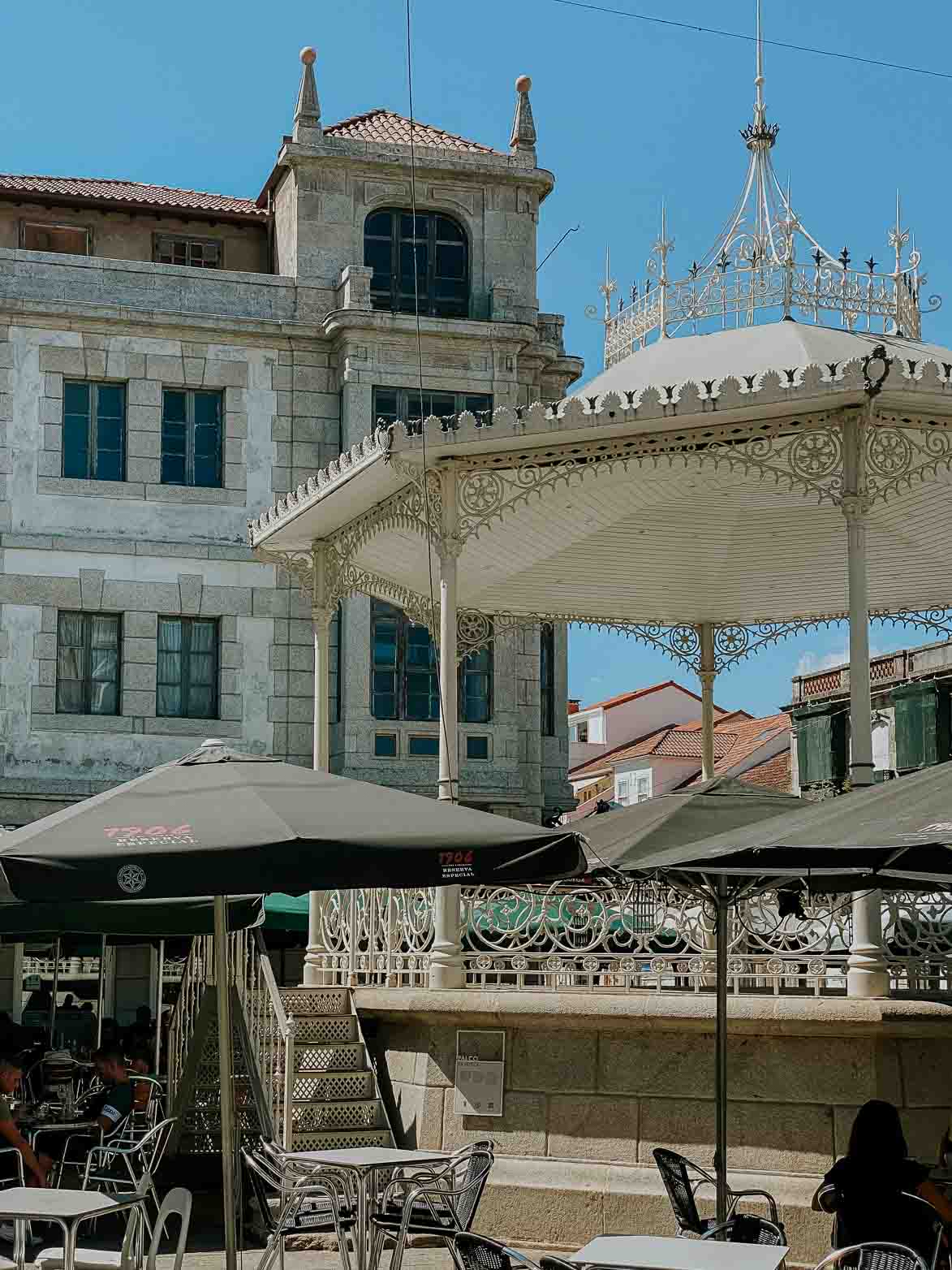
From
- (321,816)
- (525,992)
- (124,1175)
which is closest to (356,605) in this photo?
(124,1175)

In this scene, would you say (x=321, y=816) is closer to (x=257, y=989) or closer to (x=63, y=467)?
(x=257, y=989)

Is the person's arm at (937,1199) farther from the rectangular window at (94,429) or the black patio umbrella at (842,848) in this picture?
the rectangular window at (94,429)

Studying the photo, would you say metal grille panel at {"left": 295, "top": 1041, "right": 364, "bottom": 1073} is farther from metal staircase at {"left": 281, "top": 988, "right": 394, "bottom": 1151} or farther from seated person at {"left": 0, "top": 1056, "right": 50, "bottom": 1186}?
seated person at {"left": 0, "top": 1056, "right": 50, "bottom": 1186}

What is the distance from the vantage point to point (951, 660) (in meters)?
33.8

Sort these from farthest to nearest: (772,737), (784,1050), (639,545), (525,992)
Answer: (772,737), (639,545), (525,992), (784,1050)

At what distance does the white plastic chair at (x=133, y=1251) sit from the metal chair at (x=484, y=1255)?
136 centimetres

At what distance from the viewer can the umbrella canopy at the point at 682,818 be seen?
452 inches

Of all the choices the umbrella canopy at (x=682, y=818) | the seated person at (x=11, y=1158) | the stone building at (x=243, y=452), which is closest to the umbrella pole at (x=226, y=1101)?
the seated person at (x=11, y=1158)

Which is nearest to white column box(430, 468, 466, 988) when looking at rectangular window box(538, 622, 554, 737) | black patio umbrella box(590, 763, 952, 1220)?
black patio umbrella box(590, 763, 952, 1220)

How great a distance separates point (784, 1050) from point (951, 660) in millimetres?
23814

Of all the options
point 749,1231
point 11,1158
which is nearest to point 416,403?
point 11,1158

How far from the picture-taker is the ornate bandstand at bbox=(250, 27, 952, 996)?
11992 millimetres

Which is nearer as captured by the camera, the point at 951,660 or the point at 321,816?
the point at 321,816

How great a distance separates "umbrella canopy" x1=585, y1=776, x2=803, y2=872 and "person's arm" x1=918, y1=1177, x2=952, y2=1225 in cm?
317
